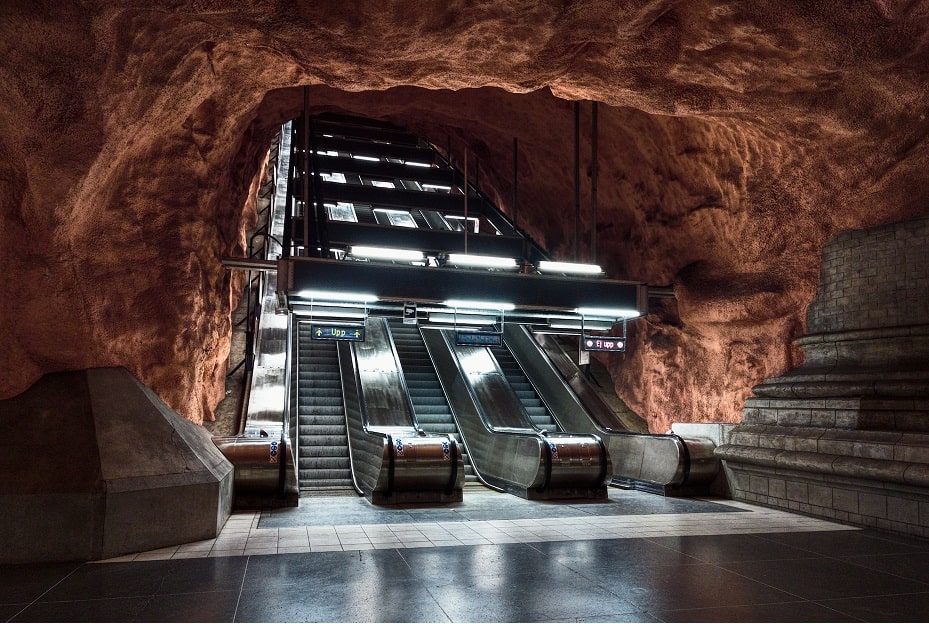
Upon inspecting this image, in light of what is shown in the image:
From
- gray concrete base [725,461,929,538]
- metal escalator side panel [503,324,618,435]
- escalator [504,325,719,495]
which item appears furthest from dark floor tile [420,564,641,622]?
metal escalator side panel [503,324,618,435]

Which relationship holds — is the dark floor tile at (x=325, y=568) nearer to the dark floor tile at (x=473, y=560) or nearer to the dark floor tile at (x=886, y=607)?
the dark floor tile at (x=473, y=560)

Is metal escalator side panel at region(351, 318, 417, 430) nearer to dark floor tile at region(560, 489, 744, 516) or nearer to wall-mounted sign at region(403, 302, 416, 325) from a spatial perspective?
wall-mounted sign at region(403, 302, 416, 325)

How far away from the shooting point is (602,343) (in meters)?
10.6

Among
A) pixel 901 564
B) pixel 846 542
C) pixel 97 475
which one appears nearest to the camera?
pixel 901 564

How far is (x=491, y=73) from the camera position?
6.72m

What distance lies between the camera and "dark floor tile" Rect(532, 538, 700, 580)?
206 inches

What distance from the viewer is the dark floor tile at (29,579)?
14.4ft

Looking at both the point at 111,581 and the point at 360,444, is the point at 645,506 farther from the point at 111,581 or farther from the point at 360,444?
the point at 111,581

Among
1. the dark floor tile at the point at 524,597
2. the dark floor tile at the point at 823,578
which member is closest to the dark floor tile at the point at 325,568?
the dark floor tile at the point at 524,597

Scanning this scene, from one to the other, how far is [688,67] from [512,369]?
28.3ft

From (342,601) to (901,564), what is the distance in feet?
15.0

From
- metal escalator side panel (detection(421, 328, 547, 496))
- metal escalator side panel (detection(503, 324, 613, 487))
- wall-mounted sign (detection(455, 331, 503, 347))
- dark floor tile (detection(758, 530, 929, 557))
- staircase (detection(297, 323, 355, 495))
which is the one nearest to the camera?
dark floor tile (detection(758, 530, 929, 557))

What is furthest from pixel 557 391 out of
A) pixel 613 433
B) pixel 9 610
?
pixel 9 610

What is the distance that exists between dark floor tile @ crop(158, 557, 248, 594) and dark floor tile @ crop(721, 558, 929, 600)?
3.84m
